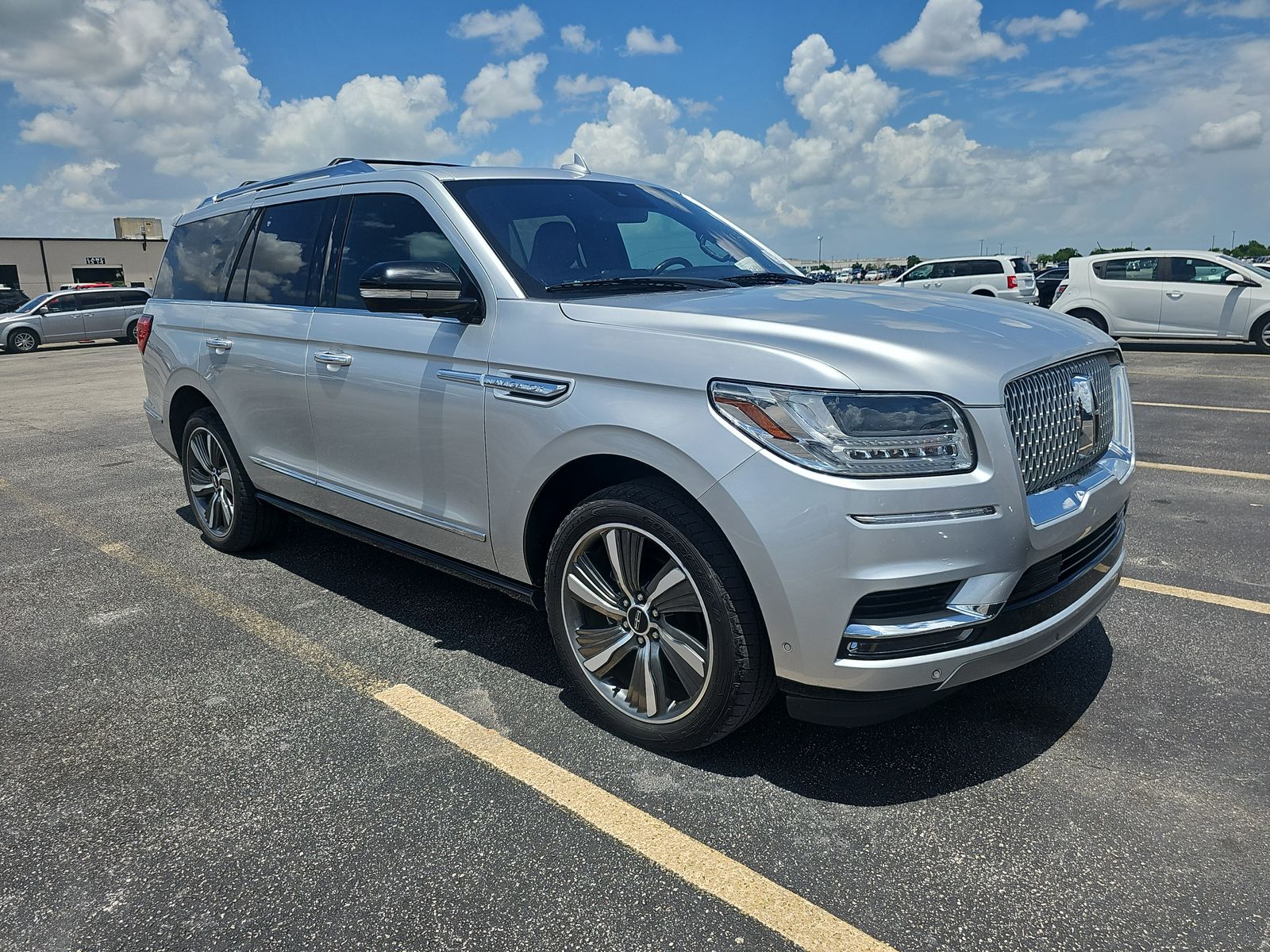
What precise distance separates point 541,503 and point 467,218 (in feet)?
3.76

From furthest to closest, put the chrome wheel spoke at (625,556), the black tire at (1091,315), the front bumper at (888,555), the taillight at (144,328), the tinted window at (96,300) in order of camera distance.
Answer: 1. the tinted window at (96,300)
2. the black tire at (1091,315)
3. the taillight at (144,328)
4. the chrome wheel spoke at (625,556)
5. the front bumper at (888,555)

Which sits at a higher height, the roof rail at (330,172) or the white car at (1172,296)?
the roof rail at (330,172)

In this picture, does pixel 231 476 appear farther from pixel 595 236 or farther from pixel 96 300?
pixel 96 300

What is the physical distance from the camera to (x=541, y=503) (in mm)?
3148

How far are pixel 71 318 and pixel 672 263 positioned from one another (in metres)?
27.5

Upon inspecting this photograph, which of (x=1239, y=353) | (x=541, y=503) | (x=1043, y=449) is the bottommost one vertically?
(x=1239, y=353)

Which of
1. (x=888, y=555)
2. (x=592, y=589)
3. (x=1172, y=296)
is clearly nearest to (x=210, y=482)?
(x=592, y=589)

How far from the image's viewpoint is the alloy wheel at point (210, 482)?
16.8ft

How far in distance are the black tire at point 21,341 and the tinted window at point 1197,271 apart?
27.7 m

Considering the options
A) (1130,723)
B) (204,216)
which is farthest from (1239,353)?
(204,216)

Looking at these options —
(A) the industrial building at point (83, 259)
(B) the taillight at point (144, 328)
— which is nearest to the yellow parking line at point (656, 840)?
(B) the taillight at point (144, 328)

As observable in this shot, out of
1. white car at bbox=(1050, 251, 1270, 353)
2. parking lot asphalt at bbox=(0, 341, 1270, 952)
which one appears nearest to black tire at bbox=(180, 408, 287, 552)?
parking lot asphalt at bbox=(0, 341, 1270, 952)

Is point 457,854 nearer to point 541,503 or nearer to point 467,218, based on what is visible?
point 541,503

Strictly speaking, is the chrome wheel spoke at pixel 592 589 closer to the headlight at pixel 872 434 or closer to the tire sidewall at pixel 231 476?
the headlight at pixel 872 434
